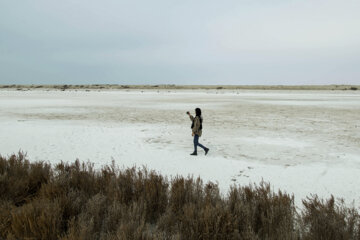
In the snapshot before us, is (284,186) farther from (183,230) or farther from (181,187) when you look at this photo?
(183,230)

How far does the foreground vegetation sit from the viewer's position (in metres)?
2.79

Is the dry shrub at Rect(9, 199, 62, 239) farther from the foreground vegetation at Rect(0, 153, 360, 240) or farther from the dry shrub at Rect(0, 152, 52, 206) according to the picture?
the dry shrub at Rect(0, 152, 52, 206)

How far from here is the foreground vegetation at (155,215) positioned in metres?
2.79

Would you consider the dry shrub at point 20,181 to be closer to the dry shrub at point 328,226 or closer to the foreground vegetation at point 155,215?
the foreground vegetation at point 155,215

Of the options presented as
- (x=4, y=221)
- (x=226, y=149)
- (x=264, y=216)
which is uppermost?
(x=4, y=221)

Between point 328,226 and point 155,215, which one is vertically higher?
point 328,226

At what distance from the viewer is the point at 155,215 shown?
142 inches

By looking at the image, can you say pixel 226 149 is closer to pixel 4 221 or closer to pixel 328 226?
pixel 328 226

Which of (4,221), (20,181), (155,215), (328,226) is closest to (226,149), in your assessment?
(155,215)

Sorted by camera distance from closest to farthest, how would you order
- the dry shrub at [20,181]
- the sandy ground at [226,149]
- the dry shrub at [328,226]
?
the dry shrub at [328,226] → the dry shrub at [20,181] → the sandy ground at [226,149]

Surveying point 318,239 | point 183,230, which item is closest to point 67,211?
point 183,230

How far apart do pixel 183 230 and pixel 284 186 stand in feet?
10.8

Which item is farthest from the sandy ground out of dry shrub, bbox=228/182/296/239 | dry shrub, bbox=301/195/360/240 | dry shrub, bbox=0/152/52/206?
dry shrub, bbox=0/152/52/206

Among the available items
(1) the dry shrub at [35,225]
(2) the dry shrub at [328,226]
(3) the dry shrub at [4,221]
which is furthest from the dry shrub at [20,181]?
(2) the dry shrub at [328,226]
